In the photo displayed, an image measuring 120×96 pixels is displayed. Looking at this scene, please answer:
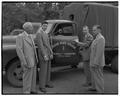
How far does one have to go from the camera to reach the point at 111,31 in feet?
22.8

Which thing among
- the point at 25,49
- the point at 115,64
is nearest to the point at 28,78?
the point at 25,49

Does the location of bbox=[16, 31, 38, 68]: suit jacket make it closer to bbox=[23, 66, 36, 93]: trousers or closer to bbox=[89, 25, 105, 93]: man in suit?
bbox=[23, 66, 36, 93]: trousers

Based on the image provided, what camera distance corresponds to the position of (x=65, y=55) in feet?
19.7

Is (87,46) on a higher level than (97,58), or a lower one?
higher

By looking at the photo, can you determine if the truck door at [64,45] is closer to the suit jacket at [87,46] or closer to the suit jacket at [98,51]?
the suit jacket at [87,46]

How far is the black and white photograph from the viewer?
456cm

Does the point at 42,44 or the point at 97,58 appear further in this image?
the point at 42,44

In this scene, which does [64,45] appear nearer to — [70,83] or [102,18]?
[70,83]

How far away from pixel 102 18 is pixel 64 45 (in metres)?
1.89

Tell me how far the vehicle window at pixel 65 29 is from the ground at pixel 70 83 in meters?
1.51

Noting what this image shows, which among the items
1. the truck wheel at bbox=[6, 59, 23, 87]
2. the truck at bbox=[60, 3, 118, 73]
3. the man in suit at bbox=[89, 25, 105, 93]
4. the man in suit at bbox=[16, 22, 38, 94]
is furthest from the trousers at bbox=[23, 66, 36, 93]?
the truck at bbox=[60, 3, 118, 73]

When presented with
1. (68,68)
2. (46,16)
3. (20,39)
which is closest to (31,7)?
(46,16)

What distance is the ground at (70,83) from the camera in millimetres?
5242

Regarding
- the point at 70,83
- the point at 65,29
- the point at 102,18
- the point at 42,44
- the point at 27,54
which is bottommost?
the point at 70,83
